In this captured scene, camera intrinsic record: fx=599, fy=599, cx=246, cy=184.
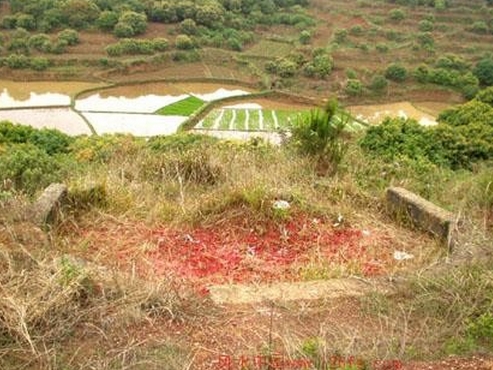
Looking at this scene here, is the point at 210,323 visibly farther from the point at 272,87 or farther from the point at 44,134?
the point at 272,87

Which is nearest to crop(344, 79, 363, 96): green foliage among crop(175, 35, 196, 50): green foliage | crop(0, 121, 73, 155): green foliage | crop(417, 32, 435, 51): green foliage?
crop(417, 32, 435, 51): green foliage

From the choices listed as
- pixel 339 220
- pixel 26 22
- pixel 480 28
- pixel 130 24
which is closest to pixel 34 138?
pixel 339 220

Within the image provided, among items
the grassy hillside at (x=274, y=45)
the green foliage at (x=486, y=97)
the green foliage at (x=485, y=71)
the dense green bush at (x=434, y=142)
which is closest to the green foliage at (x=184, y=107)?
the grassy hillside at (x=274, y=45)

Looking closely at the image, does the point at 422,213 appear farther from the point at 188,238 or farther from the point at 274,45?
the point at 274,45

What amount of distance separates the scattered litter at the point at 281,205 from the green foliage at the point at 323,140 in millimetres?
1657

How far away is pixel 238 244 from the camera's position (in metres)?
4.13

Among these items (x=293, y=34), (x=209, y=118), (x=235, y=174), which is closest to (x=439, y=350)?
(x=235, y=174)

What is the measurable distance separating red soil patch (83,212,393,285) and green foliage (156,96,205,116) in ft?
86.7

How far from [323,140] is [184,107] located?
→ 25.8 m

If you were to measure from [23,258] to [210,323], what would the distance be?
104cm

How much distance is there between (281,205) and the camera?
4.45 meters

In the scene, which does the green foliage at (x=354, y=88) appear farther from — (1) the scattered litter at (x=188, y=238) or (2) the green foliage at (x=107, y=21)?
(1) the scattered litter at (x=188, y=238)

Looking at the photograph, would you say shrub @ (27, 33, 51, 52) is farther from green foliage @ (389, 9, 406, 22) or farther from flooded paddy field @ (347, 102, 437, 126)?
green foliage @ (389, 9, 406, 22)

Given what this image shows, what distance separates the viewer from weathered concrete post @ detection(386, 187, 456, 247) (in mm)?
4143
